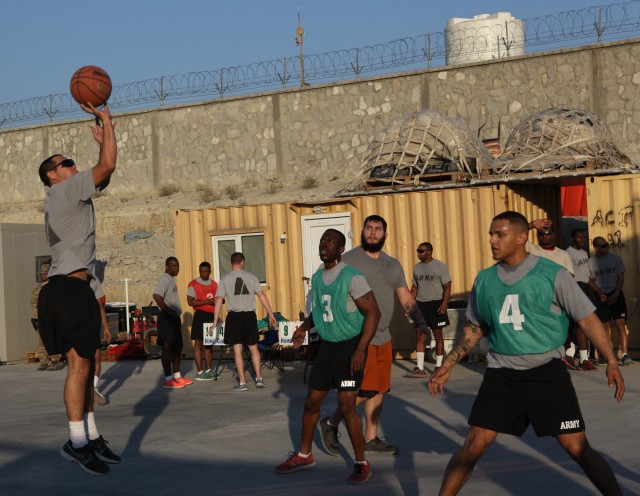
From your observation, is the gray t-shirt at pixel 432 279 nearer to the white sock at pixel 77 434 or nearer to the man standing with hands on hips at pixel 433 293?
the man standing with hands on hips at pixel 433 293

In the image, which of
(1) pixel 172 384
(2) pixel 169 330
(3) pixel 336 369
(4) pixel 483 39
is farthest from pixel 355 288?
(4) pixel 483 39

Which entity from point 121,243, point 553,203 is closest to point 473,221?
point 553,203

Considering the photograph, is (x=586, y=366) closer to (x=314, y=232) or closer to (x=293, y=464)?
(x=314, y=232)

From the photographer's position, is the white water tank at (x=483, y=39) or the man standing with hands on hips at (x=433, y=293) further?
the white water tank at (x=483, y=39)

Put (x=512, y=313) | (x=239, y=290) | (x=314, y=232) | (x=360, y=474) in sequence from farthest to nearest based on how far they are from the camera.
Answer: (x=314, y=232) → (x=239, y=290) → (x=360, y=474) → (x=512, y=313)

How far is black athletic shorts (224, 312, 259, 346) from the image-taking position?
15055 mm

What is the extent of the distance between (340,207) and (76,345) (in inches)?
470

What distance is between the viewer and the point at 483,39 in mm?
30875

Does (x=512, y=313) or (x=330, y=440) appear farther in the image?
(x=330, y=440)

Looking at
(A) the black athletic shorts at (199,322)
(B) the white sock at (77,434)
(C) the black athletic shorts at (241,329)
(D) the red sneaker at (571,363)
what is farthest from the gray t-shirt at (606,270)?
(B) the white sock at (77,434)

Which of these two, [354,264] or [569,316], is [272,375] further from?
[569,316]

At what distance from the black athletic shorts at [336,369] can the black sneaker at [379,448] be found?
3.20 ft

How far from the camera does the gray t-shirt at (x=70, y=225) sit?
7.51 meters

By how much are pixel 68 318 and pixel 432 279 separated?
969 cm
